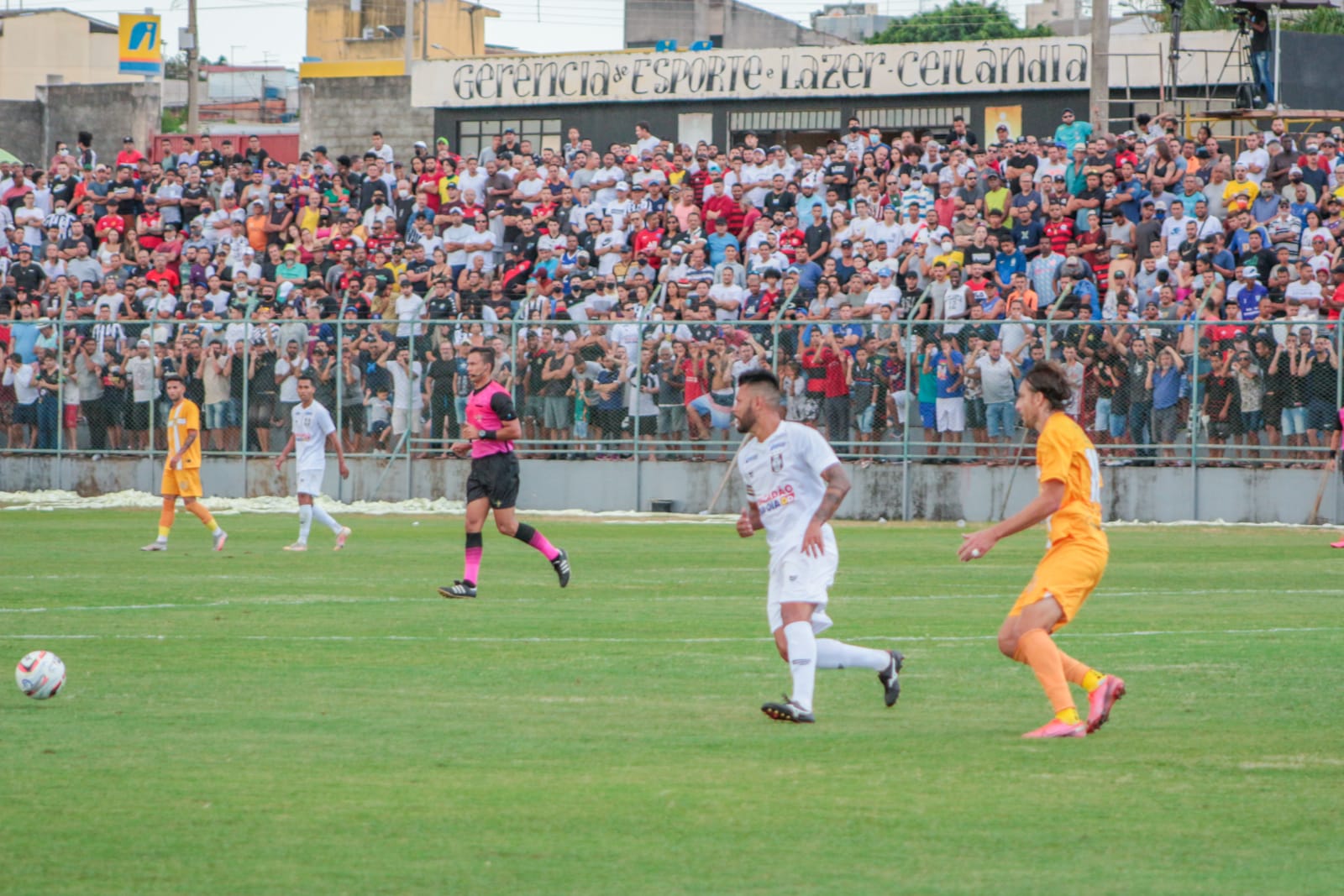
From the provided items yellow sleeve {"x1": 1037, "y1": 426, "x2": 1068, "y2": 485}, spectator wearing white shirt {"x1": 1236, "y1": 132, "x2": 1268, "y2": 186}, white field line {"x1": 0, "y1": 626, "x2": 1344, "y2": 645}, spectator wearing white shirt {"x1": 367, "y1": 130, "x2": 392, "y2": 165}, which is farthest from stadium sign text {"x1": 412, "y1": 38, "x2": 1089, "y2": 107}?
yellow sleeve {"x1": 1037, "y1": 426, "x2": 1068, "y2": 485}

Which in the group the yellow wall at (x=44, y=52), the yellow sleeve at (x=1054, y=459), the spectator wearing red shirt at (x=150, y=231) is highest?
the yellow wall at (x=44, y=52)

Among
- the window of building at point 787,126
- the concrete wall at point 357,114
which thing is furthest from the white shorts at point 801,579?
the concrete wall at point 357,114

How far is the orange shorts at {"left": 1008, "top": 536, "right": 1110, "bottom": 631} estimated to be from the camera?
27.9 feet

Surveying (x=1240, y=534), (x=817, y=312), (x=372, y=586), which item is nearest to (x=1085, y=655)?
(x=372, y=586)

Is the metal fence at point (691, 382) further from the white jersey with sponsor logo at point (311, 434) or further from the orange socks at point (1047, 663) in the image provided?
the orange socks at point (1047, 663)

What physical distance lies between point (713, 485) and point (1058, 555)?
19.2 meters

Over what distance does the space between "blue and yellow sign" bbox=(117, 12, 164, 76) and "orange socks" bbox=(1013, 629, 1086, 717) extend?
56.5 m

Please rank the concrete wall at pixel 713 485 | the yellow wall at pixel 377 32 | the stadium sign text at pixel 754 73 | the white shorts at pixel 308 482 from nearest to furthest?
the white shorts at pixel 308 482 < the concrete wall at pixel 713 485 < the stadium sign text at pixel 754 73 < the yellow wall at pixel 377 32

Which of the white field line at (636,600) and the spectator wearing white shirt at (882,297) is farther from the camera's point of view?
the spectator wearing white shirt at (882,297)

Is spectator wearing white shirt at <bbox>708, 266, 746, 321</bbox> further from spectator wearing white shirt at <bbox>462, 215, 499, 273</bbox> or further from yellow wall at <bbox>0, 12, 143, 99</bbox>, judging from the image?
yellow wall at <bbox>0, 12, 143, 99</bbox>

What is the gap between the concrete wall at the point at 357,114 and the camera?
47.2 m

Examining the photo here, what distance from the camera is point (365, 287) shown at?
2995 centimetres

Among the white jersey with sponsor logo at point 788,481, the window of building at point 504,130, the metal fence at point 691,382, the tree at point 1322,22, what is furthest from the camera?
the tree at point 1322,22

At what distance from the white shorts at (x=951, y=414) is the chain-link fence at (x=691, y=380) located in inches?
1.0
